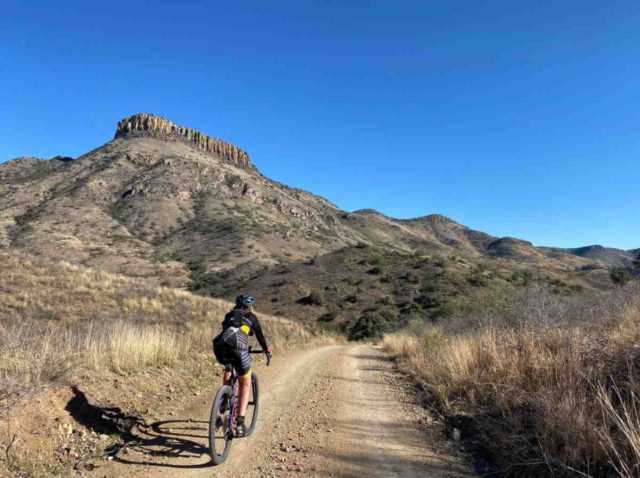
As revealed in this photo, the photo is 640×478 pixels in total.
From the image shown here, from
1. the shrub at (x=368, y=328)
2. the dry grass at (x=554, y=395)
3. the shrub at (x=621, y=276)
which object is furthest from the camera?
the shrub at (x=621, y=276)

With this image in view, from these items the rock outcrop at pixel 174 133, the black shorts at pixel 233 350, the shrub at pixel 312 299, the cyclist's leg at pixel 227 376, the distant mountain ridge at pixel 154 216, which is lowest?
the cyclist's leg at pixel 227 376

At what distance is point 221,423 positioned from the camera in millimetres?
5812

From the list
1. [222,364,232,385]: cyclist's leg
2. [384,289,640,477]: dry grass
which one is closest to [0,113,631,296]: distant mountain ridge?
[384,289,640,477]: dry grass

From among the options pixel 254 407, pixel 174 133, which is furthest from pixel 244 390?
pixel 174 133

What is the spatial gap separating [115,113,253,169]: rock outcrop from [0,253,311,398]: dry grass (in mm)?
123266

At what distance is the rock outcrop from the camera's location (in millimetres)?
139738

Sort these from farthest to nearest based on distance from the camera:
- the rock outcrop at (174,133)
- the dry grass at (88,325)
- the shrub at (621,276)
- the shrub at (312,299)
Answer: the rock outcrop at (174,133) → the shrub at (312,299) → the shrub at (621,276) → the dry grass at (88,325)

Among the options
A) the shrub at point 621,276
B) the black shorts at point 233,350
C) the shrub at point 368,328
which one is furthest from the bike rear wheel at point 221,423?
the shrub at point 621,276

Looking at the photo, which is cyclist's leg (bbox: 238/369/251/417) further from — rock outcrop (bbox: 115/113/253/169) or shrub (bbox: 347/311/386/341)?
rock outcrop (bbox: 115/113/253/169)

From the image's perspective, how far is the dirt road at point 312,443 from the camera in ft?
17.4

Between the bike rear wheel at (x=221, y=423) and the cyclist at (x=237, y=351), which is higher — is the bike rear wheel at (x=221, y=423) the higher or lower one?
the lower one

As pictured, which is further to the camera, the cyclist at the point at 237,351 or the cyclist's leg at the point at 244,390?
the cyclist's leg at the point at 244,390

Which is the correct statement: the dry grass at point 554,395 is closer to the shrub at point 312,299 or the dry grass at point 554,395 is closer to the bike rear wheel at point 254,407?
the bike rear wheel at point 254,407

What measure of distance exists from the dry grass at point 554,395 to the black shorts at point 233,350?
144 inches
